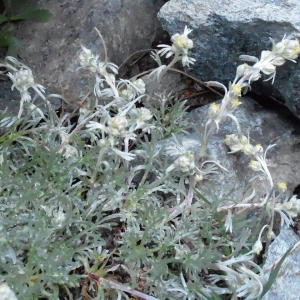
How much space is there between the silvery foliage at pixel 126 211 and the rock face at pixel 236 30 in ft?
0.81

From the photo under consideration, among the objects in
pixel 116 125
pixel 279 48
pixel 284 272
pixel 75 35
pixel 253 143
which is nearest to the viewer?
pixel 116 125

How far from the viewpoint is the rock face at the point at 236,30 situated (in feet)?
5.40

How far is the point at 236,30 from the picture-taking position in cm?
Answer: 170

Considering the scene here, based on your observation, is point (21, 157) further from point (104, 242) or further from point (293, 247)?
point (293, 247)

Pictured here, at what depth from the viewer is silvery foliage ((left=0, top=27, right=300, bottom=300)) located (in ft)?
4.34

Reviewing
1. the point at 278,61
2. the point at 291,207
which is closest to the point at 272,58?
the point at 278,61

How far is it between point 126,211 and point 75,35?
33.0 inches

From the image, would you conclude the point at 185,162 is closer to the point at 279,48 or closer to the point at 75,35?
the point at 279,48

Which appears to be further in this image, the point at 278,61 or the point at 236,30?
the point at 236,30

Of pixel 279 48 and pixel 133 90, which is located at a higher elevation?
pixel 279 48

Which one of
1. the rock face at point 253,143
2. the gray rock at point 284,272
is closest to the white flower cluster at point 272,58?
the rock face at point 253,143

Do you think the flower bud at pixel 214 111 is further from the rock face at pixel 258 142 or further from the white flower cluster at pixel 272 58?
the rock face at pixel 258 142

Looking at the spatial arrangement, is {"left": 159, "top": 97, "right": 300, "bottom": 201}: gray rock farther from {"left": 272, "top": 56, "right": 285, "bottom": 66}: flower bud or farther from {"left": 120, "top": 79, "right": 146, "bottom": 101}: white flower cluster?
{"left": 272, "top": 56, "right": 285, "bottom": 66}: flower bud

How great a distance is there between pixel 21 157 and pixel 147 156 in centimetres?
45
